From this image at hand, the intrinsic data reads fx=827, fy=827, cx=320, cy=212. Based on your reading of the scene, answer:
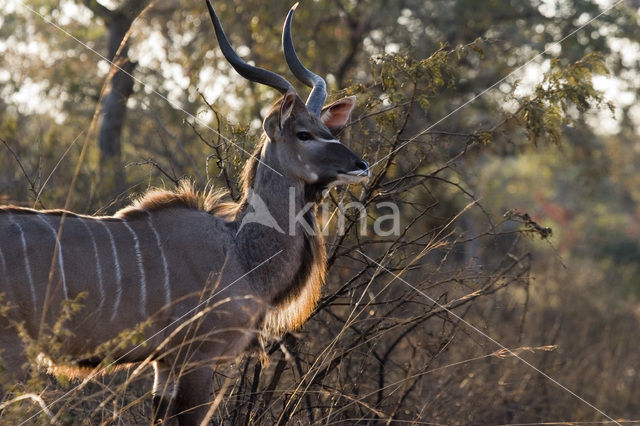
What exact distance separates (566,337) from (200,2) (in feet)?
17.9

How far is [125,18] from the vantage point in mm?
8609

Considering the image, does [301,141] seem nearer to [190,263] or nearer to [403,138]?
[190,263]

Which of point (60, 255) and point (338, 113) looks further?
point (338, 113)

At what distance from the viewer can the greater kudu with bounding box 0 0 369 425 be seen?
3.25m

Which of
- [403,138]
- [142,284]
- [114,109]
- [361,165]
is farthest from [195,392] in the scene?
[114,109]

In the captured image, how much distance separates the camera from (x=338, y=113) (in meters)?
4.31

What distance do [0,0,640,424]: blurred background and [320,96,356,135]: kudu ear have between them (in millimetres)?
161

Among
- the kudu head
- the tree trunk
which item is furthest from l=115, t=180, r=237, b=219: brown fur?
the tree trunk

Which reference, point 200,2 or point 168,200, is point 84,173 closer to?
point 200,2

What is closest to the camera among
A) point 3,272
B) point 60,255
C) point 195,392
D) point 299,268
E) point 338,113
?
point 3,272

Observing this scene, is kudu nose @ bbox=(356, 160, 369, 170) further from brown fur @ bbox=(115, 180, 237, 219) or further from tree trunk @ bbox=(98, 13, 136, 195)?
tree trunk @ bbox=(98, 13, 136, 195)

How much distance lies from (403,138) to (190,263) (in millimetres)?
1920

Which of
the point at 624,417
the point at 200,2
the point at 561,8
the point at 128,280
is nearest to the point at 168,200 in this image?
the point at 128,280

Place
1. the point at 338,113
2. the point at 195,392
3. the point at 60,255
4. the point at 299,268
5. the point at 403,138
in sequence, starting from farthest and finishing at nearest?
1. the point at 403,138
2. the point at 338,113
3. the point at 299,268
4. the point at 195,392
5. the point at 60,255
